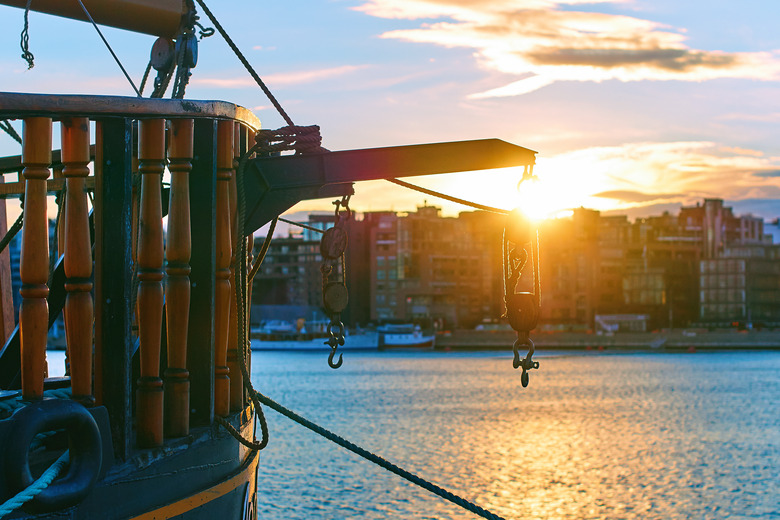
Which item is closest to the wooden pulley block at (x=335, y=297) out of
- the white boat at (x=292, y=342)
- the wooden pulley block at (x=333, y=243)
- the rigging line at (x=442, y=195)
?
the wooden pulley block at (x=333, y=243)

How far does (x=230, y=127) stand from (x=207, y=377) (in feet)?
3.48

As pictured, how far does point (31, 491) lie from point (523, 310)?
8.58 feet

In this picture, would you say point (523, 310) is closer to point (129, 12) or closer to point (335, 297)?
point (335, 297)

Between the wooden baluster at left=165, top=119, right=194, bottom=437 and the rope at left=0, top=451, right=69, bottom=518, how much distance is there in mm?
656

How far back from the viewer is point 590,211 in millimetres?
123750

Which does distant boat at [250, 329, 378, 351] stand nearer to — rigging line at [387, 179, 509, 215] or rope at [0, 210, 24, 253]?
rope at [0, 210, 24, 253]

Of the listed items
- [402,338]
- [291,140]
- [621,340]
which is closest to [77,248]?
[291,140]

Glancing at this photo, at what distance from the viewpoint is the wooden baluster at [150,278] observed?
3.59 m

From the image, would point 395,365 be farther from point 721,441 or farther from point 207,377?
point 207,377

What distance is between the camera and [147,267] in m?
3.60

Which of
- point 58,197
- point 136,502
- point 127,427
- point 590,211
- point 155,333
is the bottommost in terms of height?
point 136,502

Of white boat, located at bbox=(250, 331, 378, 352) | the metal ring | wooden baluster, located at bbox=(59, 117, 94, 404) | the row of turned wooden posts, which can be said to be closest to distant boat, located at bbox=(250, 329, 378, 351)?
white boat, located at bbox=(250, 331, 378, 352)

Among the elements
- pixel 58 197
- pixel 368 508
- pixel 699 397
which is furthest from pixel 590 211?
pixel 58 197

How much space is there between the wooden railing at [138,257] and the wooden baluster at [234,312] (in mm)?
34
